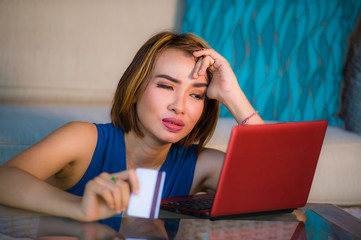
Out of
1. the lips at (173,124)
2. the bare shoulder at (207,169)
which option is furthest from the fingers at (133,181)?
the bare shoulder at (207,169)

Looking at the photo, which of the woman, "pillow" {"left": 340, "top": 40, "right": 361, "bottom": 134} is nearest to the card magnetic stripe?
the woman

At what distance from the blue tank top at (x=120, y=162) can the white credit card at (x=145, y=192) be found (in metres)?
0.57

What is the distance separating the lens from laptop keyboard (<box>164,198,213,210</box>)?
972 mm

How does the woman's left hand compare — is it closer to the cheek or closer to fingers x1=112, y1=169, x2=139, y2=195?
the cheek

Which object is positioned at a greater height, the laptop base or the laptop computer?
the laptop computer

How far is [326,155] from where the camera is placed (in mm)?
1955

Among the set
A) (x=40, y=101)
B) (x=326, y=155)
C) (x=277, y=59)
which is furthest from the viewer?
(x=277, y=59)

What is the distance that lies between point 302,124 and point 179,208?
33cm

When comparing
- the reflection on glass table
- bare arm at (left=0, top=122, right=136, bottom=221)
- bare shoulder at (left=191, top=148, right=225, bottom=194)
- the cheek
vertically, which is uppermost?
the cheek

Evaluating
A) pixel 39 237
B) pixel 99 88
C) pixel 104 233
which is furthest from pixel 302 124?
pixel 99 88

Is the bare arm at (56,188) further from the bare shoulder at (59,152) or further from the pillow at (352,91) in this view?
the pillow at (352,91)

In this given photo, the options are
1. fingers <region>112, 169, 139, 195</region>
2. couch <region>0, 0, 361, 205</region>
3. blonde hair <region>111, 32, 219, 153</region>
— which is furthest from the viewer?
couch <region>0, 0, 361, 205</region>

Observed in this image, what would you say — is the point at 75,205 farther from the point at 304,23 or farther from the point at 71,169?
the point at 304,23

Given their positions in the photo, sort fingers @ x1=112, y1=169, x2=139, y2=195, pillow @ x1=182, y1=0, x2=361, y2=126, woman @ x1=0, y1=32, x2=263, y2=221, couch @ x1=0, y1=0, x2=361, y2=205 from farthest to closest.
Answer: pillow @ x1=182, y1=0, x2=361, y2=126, couch @ x1=0, y1=0, x2=361, y2=205, woman @ x1=0, y1=32, x2=263, y2=221, fingers @ x1=112, y1=169, x2=139, y2=195
